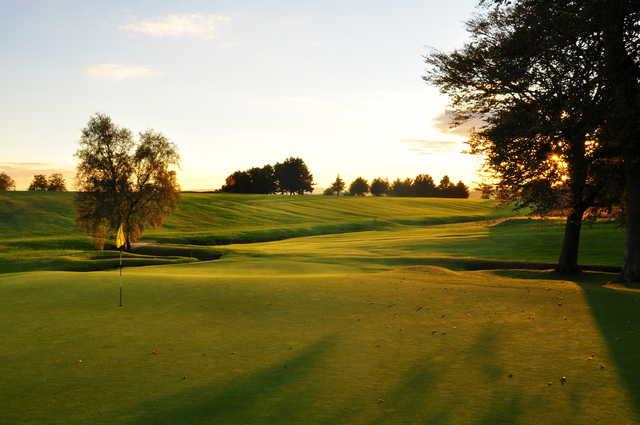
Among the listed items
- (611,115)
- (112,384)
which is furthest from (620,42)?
(112,384)

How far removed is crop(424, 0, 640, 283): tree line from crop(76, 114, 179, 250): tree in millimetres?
37793

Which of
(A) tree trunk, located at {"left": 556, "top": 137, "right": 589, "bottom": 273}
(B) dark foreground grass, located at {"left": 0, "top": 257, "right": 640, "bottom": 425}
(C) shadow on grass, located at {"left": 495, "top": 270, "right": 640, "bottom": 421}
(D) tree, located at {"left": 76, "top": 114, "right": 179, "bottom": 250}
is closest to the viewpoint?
(B) dark foreground grass, located at {"left": 0, "top": 257, "right": 640, "bottom": 425}

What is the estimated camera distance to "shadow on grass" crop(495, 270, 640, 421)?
10555mm

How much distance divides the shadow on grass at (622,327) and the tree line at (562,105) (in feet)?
24.6

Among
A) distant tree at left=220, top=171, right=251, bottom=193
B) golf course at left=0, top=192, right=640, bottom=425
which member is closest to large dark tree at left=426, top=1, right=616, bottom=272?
golf course at left=0, top=192, right=640, bottom=425

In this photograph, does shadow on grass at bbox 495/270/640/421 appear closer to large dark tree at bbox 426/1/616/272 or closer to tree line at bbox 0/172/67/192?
large dark tree at bbox 426/1/616/272

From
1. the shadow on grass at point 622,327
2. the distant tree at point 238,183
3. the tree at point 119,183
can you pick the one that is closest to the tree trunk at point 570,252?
the shadow on grass at point 622,327

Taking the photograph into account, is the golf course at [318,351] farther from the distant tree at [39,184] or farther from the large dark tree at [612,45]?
the distant tree at [39,184]

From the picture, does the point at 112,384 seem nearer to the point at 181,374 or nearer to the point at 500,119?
the point at 181,374

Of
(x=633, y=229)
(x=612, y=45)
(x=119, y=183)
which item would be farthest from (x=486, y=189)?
(x=119, y=183)

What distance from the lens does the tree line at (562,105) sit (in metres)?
24.4

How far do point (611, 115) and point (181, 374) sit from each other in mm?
22003

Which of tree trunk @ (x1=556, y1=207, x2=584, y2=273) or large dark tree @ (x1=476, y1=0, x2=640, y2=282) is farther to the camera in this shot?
tree trunk @ (x1=556, y1=207, x2=584, y2=273)

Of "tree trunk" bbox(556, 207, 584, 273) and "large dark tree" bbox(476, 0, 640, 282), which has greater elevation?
"large dark tree" bbox(476, 0, 640, 282)
